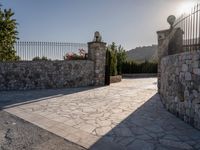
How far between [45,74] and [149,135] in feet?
25.9

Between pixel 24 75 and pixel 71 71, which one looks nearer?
pixel 24 75

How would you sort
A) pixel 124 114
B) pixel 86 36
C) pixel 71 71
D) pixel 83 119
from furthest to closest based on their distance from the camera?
pixel 86 36
pixel 71 71
pixel 124 114
pixel 83 119

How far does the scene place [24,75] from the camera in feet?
33.2

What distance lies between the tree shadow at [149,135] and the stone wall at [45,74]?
6.59 m

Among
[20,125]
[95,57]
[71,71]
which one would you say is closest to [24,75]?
[71,71]

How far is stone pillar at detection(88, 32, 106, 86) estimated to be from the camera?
444 inches

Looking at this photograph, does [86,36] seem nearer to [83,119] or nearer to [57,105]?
[57,105]

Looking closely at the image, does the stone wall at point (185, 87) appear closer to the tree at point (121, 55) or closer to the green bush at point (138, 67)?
the tree at point (121, 55)

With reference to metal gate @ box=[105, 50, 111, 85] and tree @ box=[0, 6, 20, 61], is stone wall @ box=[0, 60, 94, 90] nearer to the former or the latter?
metal gate @ box=[105, 50, 111, 85]

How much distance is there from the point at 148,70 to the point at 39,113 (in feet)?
51.2

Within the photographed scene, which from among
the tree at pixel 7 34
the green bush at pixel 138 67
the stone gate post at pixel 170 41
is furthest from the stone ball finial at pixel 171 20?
the green bush at pixel 138 67

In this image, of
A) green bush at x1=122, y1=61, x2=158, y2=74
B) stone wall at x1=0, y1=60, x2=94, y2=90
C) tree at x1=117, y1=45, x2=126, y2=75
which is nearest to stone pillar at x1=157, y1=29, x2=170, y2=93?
stone wall at x1=0, y1=60, x2=94, y2=90

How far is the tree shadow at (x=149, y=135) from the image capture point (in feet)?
10.3

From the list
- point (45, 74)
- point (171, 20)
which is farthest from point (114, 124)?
point (45, 74)
